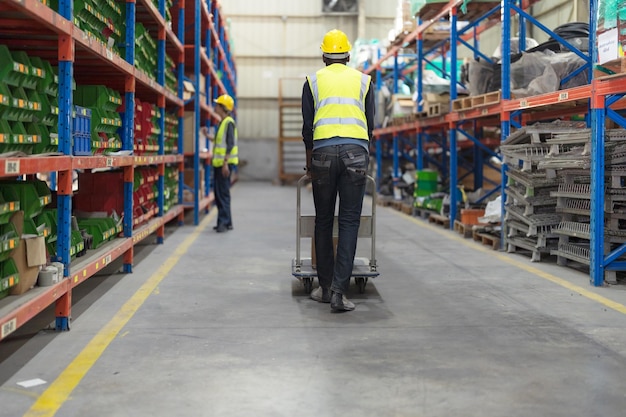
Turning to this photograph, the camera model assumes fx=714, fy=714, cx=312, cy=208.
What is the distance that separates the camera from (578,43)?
940 centimetres

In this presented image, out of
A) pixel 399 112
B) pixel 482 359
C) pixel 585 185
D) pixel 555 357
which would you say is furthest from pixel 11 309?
pixel 399 112

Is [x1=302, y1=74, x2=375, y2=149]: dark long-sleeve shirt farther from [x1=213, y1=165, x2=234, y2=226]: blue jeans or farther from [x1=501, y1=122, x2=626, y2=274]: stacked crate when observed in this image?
[x1=213, y1=165, x2=234, y2=226]: blue jeans

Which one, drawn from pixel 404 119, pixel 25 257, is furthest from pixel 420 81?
pixel 25 257

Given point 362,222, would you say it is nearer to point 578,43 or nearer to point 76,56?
point 76,56

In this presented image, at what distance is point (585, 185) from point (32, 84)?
17.8 ft

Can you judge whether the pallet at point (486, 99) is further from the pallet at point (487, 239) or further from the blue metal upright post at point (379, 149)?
the blue metal upright post at point (379, 149)

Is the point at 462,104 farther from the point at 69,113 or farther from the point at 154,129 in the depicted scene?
the point at 69,113

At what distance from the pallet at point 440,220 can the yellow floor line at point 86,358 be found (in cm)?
601

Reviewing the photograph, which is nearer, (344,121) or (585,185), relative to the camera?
(344,121)

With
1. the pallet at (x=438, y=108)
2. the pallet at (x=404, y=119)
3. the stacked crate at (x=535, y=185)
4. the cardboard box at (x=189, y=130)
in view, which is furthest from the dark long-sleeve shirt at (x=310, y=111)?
the pallet at (x=404, y=119)

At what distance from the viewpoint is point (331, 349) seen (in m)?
4.41

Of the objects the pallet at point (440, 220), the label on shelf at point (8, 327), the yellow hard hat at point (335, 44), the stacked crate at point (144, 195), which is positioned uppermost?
the yellow hard hat at point (335, 44)

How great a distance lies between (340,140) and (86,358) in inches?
97.3

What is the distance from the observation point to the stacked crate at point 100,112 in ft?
21.0
